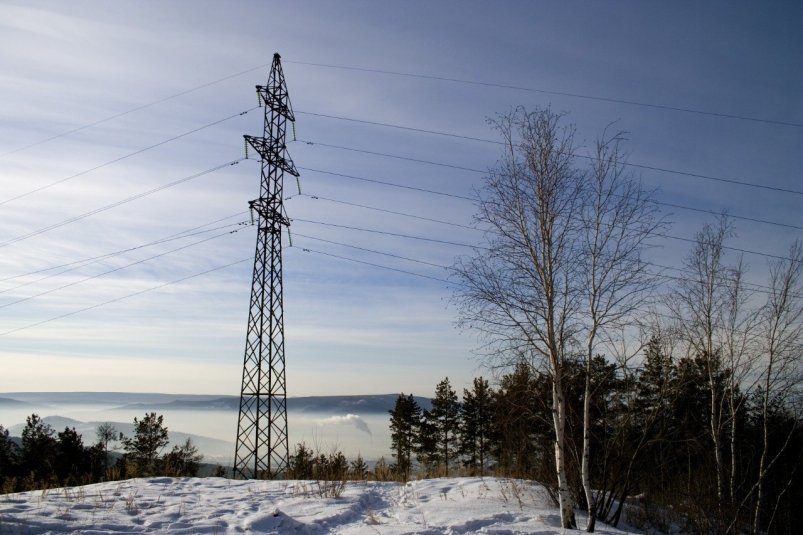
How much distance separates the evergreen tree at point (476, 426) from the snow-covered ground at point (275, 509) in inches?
1156

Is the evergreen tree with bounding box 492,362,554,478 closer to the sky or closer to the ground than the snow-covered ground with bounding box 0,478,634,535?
closer to the sky

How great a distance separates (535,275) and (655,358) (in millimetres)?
5414

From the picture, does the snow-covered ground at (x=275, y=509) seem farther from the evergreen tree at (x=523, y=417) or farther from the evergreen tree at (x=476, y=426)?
Answer: the evergreen tree at (x=476, y=426)

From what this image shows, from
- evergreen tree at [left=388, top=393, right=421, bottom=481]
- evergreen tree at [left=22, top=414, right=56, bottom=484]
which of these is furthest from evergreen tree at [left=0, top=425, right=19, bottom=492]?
evergreen tree at [left=388, top=393, right=421, bottom=481]

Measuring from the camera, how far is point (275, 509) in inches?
359

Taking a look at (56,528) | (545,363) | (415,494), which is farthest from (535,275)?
(56,528)

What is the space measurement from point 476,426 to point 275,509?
3558 cm

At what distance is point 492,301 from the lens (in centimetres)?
1145

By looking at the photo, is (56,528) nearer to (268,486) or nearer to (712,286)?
(268,486)

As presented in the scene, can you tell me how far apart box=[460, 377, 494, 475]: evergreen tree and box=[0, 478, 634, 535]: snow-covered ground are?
2937 centimetres

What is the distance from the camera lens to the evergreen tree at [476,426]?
41250mm

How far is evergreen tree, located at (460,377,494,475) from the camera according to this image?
135 ft

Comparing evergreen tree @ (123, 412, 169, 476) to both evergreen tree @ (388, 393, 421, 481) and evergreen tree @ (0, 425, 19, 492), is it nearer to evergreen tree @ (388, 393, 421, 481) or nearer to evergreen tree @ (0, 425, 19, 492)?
evergreen tree @ (0, 425, 19, 492)

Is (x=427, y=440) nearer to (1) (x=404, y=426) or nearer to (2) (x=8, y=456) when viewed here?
(1) (x=404, y=426)
